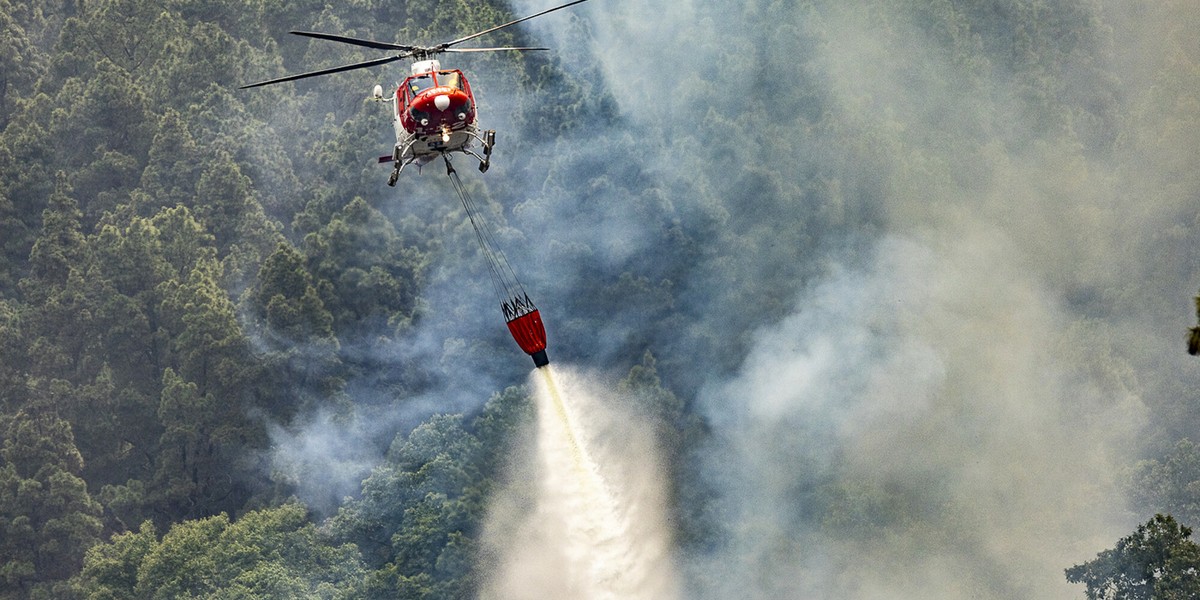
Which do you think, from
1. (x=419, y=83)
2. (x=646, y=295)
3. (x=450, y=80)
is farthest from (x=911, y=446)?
(x=419, y=83)

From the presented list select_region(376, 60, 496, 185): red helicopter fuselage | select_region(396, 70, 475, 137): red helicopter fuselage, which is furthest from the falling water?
select_region(396, 70, 475, 137): red helicopter fuselage

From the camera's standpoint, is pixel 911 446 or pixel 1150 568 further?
pixel 911 446

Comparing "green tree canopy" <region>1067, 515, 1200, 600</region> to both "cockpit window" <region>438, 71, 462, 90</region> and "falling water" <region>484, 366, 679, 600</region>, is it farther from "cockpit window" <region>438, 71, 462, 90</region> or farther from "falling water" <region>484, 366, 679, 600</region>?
"cockpit window" <region>438, 71, 462, 90</region>

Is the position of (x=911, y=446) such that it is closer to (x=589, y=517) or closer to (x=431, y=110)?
(x=589, y=517)

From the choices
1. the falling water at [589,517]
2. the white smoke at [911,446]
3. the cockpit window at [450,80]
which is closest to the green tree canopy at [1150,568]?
the white smoke at [911,446]

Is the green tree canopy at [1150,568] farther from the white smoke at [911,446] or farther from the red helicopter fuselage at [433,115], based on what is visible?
the red helicopter fuselage at [433,115]
